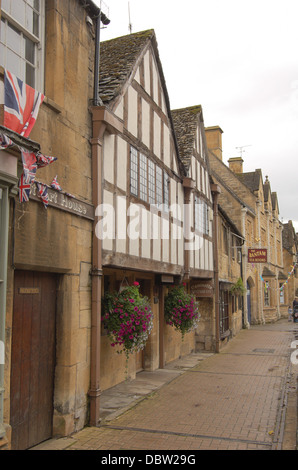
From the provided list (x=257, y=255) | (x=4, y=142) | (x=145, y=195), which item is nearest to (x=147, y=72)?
(x=145, y=195)

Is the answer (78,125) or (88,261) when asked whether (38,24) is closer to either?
(78,125)

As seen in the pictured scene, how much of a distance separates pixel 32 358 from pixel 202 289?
31.8 feet

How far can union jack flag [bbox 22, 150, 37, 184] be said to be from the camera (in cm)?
478

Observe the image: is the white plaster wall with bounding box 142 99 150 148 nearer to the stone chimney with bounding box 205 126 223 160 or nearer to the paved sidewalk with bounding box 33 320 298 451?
the paved sidewalk with bounding box 33 320 298 451

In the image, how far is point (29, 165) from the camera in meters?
4.86

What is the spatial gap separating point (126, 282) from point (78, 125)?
4255mm

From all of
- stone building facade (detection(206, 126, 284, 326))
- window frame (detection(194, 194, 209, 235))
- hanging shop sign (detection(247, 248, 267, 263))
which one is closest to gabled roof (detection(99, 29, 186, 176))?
window frame (detection(194, 194, 209, 235))

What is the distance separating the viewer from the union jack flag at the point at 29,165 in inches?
188

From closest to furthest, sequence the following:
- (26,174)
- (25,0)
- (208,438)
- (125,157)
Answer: (26,174)
(25,0)
(208,438)
(125,157)

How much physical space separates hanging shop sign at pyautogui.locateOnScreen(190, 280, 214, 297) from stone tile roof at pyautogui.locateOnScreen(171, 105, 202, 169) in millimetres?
4349

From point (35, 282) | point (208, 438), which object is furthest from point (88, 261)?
point (208, 438)

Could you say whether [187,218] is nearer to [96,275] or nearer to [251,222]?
[96,275]

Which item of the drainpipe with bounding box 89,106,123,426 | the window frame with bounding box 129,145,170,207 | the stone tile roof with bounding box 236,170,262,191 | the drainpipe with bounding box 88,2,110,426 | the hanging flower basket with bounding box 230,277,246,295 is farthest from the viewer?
the stone tile roof with bounding box 236,170,262,191

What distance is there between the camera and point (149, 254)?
9.04 metres
